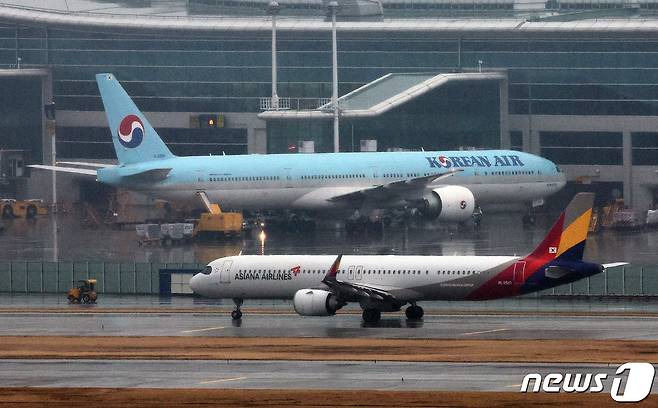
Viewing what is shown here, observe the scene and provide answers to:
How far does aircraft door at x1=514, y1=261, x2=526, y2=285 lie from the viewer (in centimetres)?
7012

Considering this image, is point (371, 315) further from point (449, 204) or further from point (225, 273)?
point (449, 204)

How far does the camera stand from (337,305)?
236ft

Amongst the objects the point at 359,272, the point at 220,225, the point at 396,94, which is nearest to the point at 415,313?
the point at 359,272

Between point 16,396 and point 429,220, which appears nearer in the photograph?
point 16,396

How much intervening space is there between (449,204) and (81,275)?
29.0 metres

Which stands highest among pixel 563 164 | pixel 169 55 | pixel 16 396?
pixel 169 55

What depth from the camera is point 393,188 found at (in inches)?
4331

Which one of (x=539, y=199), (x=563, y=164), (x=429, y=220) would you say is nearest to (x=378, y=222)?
(x=429, y=220)

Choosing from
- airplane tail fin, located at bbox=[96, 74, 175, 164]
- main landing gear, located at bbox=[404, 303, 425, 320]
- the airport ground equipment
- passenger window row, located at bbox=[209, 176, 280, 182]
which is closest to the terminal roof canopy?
passenger window row, located at bbox=[209, 176, 280, 182]

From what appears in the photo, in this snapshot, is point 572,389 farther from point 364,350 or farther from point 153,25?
point 153,25

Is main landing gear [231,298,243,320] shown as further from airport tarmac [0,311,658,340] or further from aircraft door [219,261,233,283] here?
aircraft door [219,261,233,283]

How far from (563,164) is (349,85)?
68.0 feet

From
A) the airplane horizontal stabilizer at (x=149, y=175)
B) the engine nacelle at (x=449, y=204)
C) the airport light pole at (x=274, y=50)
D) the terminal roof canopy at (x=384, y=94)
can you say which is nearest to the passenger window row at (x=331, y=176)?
the engine nacelle at (x=449, y=204)

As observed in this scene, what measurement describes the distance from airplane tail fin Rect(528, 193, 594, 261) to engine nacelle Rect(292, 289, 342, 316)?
8941mm
